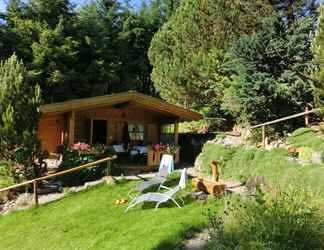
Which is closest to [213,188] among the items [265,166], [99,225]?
[265,166]

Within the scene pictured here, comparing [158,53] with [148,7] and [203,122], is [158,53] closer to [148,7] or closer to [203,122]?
[203,122]

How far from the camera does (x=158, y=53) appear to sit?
20.8 m

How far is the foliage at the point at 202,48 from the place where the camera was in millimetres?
15102

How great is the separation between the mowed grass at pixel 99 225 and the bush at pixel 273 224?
98 centimetres

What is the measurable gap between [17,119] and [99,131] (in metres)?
5.15

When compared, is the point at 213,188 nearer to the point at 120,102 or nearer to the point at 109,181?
the point at 109,181

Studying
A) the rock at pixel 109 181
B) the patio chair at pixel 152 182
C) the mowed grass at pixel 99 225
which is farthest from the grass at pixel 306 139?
the rock at pixel 109 181

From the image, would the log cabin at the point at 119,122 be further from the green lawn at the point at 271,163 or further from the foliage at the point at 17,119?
the green lawn at the point at 271,163

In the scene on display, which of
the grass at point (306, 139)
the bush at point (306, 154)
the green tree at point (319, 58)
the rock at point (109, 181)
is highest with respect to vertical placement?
the green tree at point (319, 58)

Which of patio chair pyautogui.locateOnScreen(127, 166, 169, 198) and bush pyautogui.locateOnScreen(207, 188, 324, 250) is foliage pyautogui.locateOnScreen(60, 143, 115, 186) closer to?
patio chair pyautogui.locateOnScreen(127, 166, 169, 198)

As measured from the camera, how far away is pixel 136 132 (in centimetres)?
1545

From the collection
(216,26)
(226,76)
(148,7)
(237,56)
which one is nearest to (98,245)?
(237,56)

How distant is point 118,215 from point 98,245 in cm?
138

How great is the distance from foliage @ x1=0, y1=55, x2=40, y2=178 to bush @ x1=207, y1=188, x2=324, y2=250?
7405 mm
